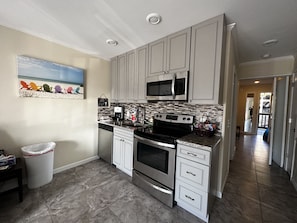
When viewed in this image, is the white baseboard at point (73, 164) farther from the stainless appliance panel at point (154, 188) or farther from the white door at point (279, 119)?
the white door at point (279, 119)

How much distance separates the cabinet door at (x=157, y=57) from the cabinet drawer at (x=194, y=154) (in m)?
1.29

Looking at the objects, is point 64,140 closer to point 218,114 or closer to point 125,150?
point 125,150

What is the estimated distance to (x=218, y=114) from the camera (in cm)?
202

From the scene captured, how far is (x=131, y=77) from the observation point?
2855mm

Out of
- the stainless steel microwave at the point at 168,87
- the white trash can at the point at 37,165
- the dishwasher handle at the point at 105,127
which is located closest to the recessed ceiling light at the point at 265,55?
the stainless steel microwave at the point at 168,87

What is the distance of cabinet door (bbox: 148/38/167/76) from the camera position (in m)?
2.25

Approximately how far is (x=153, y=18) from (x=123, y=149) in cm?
219

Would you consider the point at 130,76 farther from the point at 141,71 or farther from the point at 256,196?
the point at 256,196

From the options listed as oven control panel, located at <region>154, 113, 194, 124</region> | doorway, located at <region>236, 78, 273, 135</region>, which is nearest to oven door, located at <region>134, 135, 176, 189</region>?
oven control panel, located at <region>154, 113, 194, 124</region>

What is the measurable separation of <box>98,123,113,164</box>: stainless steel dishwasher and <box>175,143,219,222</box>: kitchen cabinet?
1626 millimetres

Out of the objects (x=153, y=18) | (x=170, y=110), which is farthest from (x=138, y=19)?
(x=170, y=110)

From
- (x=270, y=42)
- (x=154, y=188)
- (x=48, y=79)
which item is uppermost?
(x=270, y=42)

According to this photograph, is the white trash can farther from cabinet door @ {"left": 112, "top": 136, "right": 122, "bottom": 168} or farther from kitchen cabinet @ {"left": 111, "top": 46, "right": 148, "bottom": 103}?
kitchen cabinet @ {"left": 111, "top": 46, "right": 148, "bottom": 103}

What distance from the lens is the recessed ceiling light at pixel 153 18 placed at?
5.92 ft
